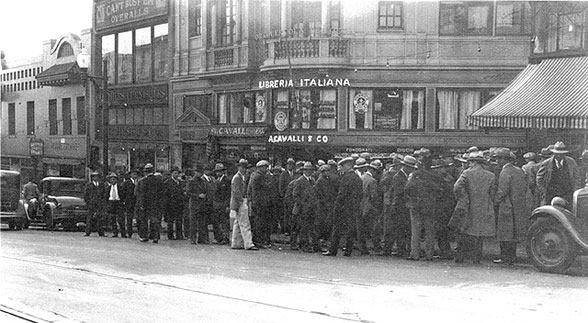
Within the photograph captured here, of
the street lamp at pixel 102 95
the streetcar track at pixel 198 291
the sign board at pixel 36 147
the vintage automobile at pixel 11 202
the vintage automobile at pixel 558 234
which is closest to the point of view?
the streetcar track at pixel 198 291

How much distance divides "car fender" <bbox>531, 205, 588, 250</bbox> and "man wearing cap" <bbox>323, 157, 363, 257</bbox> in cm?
342

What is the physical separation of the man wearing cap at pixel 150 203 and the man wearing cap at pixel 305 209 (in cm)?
404

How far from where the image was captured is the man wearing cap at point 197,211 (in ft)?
54.8

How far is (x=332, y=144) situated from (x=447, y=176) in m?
10.5

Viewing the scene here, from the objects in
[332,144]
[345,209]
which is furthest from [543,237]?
[332,144]

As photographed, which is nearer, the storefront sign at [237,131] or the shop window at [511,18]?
the shop window at [511,18]

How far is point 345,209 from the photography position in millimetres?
13422

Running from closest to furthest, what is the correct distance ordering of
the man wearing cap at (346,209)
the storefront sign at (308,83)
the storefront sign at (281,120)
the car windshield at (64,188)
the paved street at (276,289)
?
the paved street at (276,289)
the man wearing cap at (346,209)
the car windshield at (64,188)
the storefront sign at (308,83)
the storefront sign at (281,120)

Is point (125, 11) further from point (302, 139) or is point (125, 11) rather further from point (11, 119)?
point (11, 119)

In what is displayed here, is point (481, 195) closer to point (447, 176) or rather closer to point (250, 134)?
point (447, 176)

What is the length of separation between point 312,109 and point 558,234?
13.8 meters

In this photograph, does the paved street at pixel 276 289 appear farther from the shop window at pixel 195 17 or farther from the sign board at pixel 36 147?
the sign board at pixel 36 147

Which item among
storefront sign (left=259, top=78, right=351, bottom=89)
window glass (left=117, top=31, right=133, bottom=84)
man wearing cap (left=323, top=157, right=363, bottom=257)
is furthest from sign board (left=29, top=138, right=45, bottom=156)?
man wearing cap (left=323, top=157, right=363, bottom=257)

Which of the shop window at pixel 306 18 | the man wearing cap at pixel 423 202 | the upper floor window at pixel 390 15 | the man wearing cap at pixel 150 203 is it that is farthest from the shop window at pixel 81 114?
the man wearing cap at pixel 423 202
